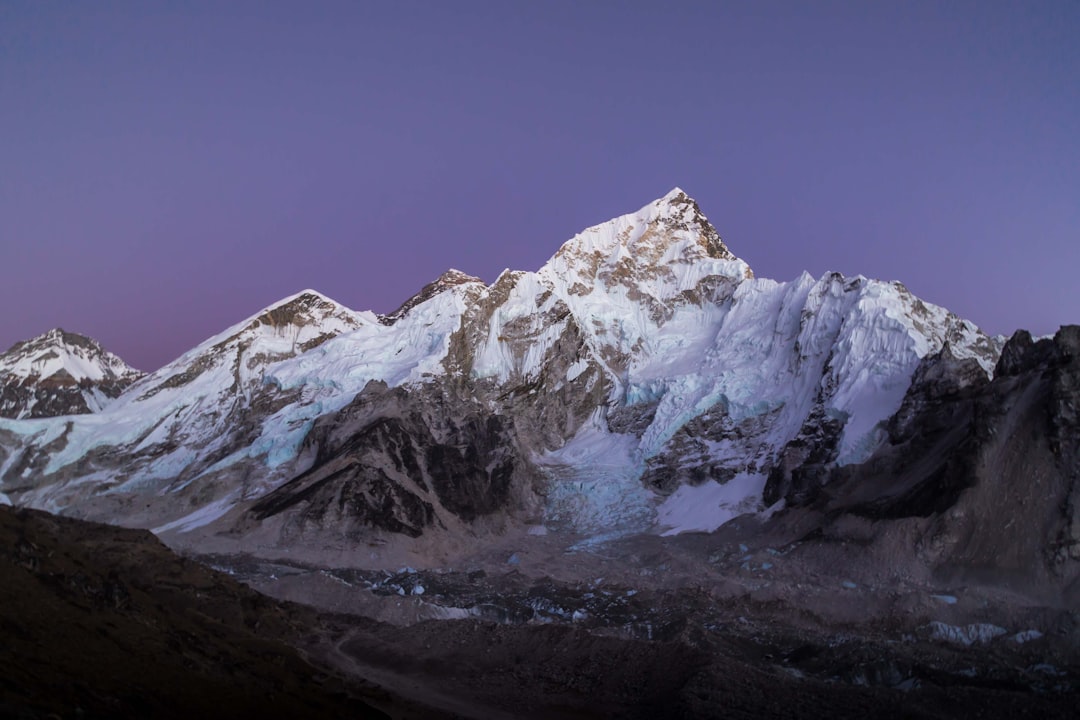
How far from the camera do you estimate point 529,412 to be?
148375mm

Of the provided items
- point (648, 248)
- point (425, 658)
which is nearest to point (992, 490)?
A: point (425, 658)

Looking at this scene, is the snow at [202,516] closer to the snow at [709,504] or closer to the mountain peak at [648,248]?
the snow at [709,504]

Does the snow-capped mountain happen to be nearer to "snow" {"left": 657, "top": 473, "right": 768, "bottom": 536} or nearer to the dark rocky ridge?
"snow" {"left": 657, "top": 473, "right": 768, "bottom": 536}

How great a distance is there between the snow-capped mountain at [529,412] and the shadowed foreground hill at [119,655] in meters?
65.2

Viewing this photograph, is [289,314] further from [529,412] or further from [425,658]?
[425,658]

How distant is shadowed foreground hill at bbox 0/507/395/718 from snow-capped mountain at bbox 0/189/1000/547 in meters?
65.2

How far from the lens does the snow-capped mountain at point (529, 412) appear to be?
11575 centimetres

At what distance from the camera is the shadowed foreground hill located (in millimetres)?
28438

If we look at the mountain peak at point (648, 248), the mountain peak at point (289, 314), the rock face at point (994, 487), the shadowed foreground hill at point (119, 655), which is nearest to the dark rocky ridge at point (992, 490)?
the rock face at point (994, 487)

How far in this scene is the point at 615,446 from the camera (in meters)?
139

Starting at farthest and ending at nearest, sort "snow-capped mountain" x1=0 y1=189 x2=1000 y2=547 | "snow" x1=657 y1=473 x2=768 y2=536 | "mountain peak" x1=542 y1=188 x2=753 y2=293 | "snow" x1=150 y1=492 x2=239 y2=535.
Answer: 1. "mountain peak" x1=542 y1=188 x2=753 y2=293
2. "snow" x1=150 y1=492 x2=239 y2=535
3. "snow-capped mountain" x1=0 y1=189 x2=1000 y2=547
4. "snow" x1=657 y1=473 x2=768 y2=536

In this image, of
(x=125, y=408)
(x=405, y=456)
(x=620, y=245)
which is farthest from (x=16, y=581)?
(x=620, y=245)

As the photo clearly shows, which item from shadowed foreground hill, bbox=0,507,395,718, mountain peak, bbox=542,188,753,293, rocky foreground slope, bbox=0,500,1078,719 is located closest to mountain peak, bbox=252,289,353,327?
mountain peak, bbox=542,188,753,293

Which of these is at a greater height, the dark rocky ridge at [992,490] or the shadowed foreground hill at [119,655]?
the dark rocky ridge at [992,490]
